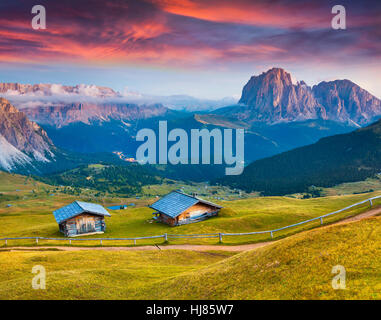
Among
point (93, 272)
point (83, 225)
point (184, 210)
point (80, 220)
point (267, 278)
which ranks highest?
point (267, 278)

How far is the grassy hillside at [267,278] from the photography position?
57.0 ft

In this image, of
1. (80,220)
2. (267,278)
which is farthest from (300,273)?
(80,220)

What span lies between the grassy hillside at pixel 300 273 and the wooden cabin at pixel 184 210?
44.0 meters

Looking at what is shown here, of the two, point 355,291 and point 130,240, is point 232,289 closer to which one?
point 355,291

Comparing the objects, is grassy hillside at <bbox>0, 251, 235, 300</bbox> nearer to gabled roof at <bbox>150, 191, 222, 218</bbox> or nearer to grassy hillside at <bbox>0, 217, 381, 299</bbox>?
Answer: grassy hillside at <bbox>0, 217, 381, 299</bbox>

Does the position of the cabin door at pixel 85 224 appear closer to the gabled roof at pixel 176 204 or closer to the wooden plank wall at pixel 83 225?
the wooden plank wall at pixel 83 225

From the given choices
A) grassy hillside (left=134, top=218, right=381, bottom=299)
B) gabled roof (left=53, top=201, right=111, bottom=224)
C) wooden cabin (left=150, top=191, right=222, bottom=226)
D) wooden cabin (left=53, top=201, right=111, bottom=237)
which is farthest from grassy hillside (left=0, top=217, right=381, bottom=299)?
wooden cabin (left=150, top=191, right=222, bottom=226)

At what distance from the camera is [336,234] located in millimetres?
23625

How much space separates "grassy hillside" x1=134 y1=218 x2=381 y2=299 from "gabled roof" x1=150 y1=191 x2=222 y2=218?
43.8 metres

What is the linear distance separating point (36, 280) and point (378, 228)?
27.4m

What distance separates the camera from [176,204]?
73.2m

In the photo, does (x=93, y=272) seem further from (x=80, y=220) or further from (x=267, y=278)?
(x=80, y=220)

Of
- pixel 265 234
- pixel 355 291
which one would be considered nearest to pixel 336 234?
pixel 355 291

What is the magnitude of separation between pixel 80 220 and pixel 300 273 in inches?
2227
